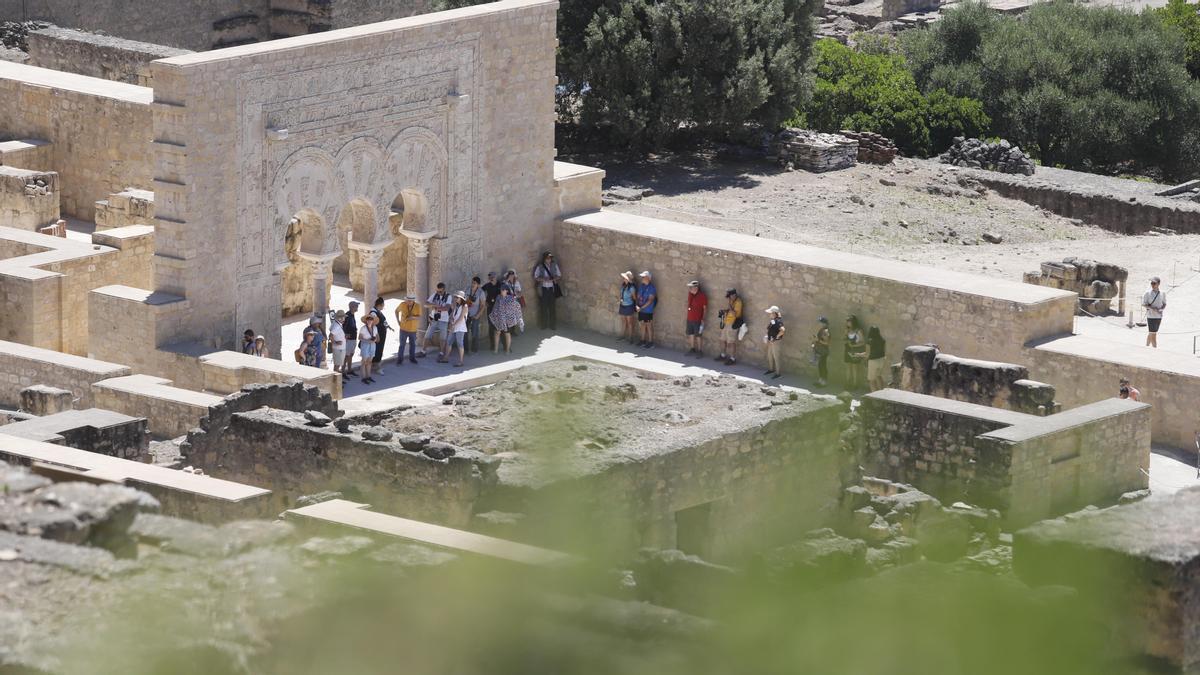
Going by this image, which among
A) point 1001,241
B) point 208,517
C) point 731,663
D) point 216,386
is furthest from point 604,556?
point 1001,241

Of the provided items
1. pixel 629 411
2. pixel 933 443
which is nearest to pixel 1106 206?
pixel 933 443

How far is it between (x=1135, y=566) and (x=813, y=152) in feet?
97.9

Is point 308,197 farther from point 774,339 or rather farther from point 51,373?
point 774,339

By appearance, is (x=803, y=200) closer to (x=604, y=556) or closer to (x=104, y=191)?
(x=104, y=191)

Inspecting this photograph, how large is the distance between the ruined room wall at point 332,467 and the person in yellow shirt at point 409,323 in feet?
20.8

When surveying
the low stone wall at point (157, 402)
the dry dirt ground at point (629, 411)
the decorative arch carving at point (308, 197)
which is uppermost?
the decorative arch carving at point (308, 197)

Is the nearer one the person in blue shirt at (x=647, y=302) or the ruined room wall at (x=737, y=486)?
the ruined room wall at (x=737, y=486)

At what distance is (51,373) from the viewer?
22.3 meters

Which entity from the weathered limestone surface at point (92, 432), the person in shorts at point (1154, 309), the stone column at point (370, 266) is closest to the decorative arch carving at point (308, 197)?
the stone column at point (370, 266)

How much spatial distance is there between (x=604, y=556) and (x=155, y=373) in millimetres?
17100

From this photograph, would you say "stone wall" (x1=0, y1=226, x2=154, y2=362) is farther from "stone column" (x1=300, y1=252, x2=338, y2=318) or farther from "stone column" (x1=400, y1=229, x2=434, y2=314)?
"stone column" (x1=400, y1=229, x2=434, y2=314)

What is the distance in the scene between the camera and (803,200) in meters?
35.8

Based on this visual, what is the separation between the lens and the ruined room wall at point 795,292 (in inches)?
936

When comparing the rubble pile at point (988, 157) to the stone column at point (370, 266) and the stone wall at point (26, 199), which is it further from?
the stone wall at point (26, 199)
